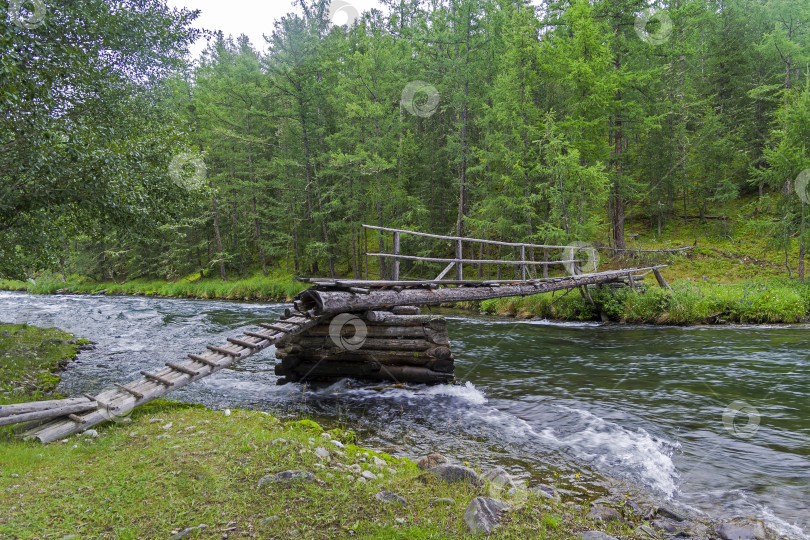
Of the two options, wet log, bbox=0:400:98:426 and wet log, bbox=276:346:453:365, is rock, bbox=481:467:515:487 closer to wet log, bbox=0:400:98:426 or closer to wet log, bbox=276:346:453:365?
wet log, bbox=276:346:453:365

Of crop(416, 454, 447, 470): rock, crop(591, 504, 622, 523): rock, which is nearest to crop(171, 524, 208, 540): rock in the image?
crop(416, 454, 447, 470): rock

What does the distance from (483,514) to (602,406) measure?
18.0 ft

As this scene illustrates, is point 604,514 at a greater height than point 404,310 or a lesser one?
lesser

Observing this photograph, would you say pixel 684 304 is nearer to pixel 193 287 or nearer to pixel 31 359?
pixel 31 359

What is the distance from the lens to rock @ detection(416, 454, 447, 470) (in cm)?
517

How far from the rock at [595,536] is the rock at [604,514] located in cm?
52

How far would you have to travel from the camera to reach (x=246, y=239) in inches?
1502

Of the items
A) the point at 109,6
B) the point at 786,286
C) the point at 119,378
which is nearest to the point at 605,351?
the point at 786,286

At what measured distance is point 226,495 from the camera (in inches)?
151

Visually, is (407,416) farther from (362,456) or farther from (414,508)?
(414,508)

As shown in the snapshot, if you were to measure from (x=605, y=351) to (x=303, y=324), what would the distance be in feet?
32.3

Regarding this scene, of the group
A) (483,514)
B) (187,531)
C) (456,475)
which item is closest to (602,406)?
(456,475)

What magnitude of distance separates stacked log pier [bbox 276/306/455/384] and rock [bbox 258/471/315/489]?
4999mm

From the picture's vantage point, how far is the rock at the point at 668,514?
4419 mm
